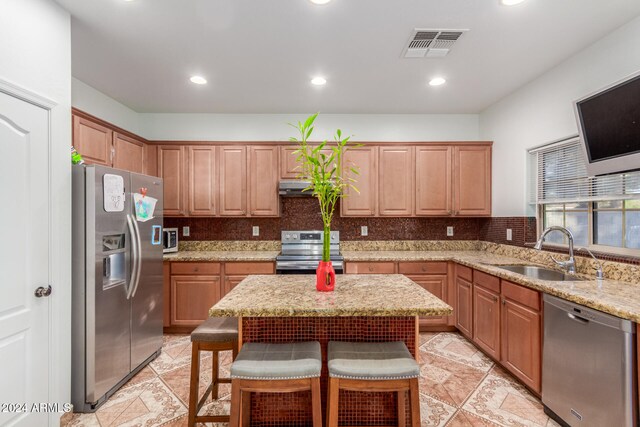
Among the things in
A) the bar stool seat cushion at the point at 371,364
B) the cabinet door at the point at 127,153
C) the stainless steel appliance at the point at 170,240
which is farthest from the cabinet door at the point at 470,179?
the cabinet door at the point at 127,153

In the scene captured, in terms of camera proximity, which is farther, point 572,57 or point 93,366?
point 572,57

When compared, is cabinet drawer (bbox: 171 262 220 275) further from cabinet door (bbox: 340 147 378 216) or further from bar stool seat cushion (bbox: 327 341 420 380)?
bar stool seat cushion (bbox: 327 341 420 380)

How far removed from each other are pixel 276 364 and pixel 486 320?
237 centimetres

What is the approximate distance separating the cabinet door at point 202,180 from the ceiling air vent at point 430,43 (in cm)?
256

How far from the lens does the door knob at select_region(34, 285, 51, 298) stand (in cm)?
183

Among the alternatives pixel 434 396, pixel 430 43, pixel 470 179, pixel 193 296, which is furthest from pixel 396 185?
pixel 193 296

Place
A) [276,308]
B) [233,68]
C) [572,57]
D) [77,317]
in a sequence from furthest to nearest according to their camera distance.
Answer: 1. [233,68]
2. [572,57]
3. [77,317]
4. [276,308]

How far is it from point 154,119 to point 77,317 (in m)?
2.85

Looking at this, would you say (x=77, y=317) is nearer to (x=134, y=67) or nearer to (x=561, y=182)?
(x=134, y=67)

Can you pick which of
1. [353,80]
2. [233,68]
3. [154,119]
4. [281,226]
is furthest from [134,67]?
[281,226]

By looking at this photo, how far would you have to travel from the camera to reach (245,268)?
3.56m

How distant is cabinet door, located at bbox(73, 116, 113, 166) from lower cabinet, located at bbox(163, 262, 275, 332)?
1.30m

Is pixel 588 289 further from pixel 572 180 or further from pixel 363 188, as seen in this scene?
Answer: pixel 363 188

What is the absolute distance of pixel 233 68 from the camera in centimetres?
282
